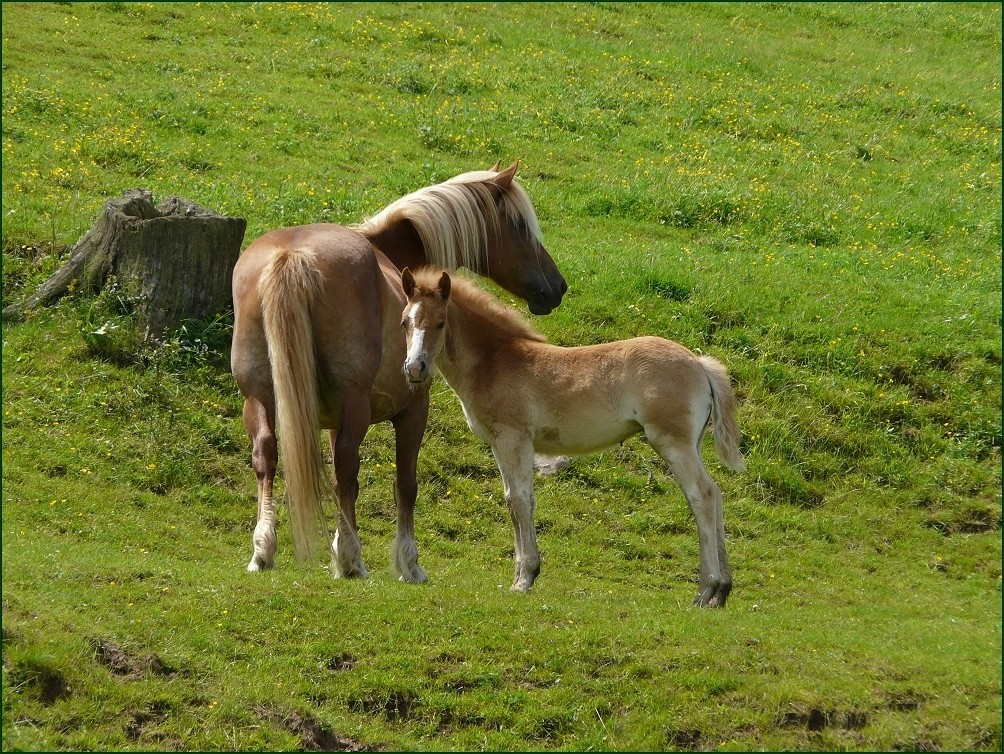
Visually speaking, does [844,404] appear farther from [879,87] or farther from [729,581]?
[879,87]

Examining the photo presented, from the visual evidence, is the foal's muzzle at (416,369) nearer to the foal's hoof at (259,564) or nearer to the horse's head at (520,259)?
the foal's hoof at (259,564)

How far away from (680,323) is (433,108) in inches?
332

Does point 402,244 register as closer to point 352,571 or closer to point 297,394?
point 297,394

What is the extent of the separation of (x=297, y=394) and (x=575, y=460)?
4954mm

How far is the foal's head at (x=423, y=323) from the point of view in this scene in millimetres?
8453

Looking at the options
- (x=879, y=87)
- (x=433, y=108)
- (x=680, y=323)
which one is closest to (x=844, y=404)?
(x=680, y=323)

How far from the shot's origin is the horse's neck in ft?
33.1

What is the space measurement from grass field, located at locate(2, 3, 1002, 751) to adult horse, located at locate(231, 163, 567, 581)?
19.6 inches

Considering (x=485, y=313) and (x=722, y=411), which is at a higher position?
(x=485, y=313)

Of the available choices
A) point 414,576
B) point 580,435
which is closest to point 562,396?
point 580,435

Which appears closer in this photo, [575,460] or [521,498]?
[521,498]

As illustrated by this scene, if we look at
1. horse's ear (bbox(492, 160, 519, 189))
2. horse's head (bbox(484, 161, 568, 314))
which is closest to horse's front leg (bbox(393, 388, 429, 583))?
horse's head (bbox(484, 161, 568, 314))

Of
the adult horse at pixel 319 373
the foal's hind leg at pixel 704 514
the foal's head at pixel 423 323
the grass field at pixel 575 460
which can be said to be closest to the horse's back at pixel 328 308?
the adult horse at pixel 319 373

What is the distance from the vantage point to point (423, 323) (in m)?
8.72
